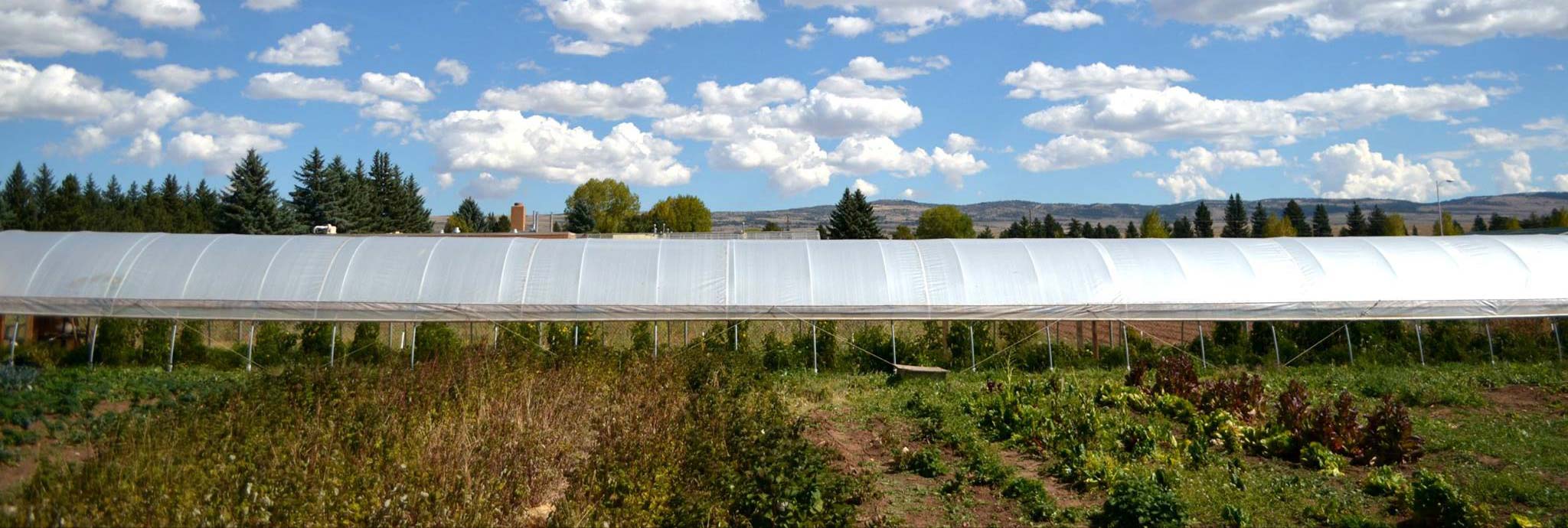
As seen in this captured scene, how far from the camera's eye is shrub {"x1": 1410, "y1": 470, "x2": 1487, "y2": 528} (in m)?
7.83

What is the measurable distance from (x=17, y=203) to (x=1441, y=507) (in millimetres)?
86657

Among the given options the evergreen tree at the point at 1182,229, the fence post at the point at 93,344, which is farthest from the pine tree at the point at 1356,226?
the fence post at the point at 93,344

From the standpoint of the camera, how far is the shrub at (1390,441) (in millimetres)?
10594

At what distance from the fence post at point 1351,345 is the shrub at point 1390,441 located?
34.0ft

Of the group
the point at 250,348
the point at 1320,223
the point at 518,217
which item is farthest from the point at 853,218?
the point at 250,348

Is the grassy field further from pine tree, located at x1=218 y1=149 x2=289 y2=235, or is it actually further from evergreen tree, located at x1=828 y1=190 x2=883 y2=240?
evergreen tree, located at x1=828 y1=190 x2=883 y2=240

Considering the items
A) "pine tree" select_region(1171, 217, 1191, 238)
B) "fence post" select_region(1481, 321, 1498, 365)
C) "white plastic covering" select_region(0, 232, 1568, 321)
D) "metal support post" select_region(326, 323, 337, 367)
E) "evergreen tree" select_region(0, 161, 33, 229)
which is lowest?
"fence post" select_region(1481, 321, 1498, 365)

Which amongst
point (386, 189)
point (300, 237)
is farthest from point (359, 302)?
point (386, 189)

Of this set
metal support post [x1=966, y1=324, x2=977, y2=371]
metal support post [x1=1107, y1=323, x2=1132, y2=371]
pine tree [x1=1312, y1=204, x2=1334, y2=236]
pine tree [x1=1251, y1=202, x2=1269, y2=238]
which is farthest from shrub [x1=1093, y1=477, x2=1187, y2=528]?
pine tree [x1=1312, y1=204, x2=1334, y2=236]

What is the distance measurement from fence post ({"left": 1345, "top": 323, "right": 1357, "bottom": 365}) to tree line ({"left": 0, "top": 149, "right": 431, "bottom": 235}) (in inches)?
2175

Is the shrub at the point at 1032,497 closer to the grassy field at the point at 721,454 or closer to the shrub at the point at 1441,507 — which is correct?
the grassy field at the point at 721,454

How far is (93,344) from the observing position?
19.3m

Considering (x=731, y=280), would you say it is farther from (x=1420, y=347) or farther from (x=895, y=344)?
(x=1420, y=347)

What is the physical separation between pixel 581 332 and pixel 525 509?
12609mm
